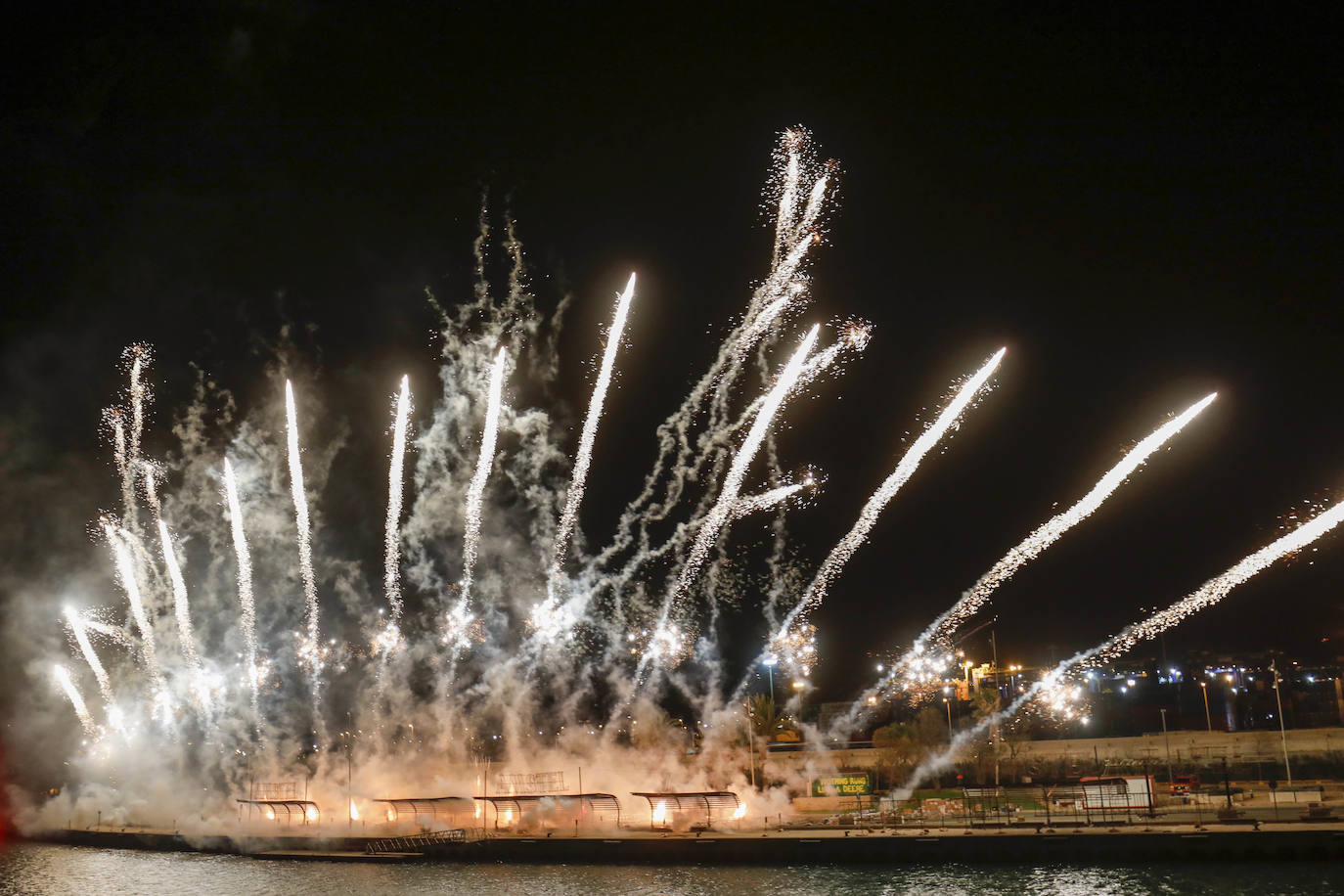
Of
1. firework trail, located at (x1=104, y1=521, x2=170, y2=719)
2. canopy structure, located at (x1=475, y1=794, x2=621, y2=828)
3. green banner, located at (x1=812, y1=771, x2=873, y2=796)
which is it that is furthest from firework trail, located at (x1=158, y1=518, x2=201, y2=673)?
green banner, located at (x1=812, y1=771, x2=873, y2=796)

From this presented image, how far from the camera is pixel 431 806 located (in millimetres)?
56062

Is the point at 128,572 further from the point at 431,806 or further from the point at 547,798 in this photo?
the point at 547,798

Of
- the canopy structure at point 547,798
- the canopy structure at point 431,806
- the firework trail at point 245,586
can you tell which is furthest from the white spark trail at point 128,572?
the canopy structure at point 547,798

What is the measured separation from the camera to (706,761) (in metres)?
59.2

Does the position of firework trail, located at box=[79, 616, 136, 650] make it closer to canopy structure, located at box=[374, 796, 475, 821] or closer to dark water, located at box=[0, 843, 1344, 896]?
dark water, located at box=[0, 843, 1344, 896]

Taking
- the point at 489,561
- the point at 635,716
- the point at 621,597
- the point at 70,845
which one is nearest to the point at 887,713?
the point at 635,716

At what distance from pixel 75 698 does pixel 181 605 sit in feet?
59.0

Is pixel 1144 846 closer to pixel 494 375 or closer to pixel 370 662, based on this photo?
pixel 494 375

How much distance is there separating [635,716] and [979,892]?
29.8m

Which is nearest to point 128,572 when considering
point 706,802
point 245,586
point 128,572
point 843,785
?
point 128,572

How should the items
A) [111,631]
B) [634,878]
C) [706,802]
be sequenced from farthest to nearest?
[111,631]
[706,802]
[634,878]

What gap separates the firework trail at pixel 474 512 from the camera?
45125mm

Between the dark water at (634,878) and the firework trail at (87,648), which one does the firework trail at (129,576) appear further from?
the dark water at (634,878)

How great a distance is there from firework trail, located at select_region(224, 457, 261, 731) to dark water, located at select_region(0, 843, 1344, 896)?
1150 cm
